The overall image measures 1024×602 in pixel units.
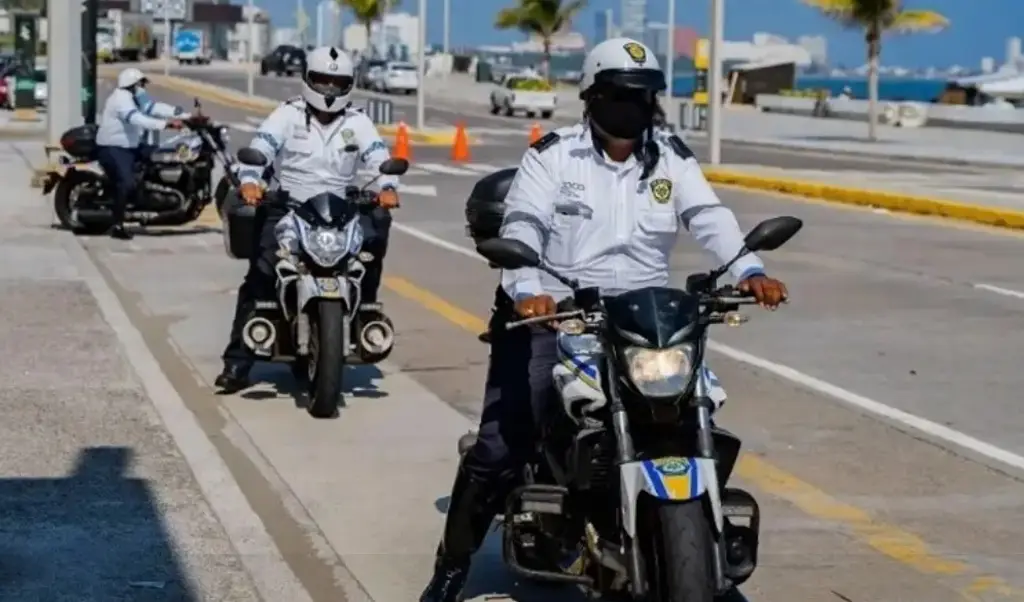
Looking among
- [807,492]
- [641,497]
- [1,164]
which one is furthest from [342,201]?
[1,164]

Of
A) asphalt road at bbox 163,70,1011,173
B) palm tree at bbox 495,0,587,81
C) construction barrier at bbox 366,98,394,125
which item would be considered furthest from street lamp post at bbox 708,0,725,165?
palm tree at bbox 495,0,587,81

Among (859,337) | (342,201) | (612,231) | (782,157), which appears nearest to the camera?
(612,231)

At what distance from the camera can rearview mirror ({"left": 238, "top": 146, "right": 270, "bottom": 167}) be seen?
9.26m

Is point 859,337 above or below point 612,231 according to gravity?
below

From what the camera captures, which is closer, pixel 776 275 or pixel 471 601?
pixel 471 601

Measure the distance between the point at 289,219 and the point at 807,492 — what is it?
3.02 m

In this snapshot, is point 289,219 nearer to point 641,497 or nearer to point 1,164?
point 641,497

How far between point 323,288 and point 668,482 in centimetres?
466

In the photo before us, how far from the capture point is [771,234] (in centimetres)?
534

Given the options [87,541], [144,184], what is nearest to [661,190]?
[87,541]

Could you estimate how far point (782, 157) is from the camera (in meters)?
40.2

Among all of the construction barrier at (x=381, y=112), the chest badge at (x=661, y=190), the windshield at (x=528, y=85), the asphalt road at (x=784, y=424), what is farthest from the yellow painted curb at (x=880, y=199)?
the windshield at (x=528, y=85)

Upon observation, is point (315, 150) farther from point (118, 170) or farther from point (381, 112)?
point (381, 112)

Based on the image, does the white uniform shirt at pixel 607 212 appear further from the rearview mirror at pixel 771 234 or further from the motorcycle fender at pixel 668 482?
the motorcycle fender at pixel 668 482
